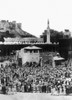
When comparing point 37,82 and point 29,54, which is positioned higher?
point 29,54

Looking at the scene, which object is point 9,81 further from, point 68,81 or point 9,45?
point 9,45

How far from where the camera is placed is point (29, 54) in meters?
12.7

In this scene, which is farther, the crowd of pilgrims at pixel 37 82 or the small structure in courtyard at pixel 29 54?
the small structure in courtyard at pixel 29 54

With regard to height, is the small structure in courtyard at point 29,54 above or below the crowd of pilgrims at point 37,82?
above

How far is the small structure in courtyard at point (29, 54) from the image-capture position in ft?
41.1

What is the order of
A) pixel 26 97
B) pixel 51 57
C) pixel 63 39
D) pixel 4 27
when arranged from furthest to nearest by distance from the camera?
1. pixel 4 27
2. pixel 63 39
3. pixel 51 57
4. pixel 26 97

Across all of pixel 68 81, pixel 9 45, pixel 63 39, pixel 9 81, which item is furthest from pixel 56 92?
pixel 63 39

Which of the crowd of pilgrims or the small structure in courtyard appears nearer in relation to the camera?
the crowd of pilgrims

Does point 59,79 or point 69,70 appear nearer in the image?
point 59,79

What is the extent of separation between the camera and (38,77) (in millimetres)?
8977

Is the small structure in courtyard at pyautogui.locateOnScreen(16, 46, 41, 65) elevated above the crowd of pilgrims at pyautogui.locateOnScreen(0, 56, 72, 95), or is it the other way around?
the small structure in courtyard at pyautogui.locateOnScreen(16, 46, 41, 65)

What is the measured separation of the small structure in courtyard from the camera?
12531 millimetres

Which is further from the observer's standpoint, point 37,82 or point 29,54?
point 29,54

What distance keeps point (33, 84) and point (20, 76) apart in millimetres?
749
